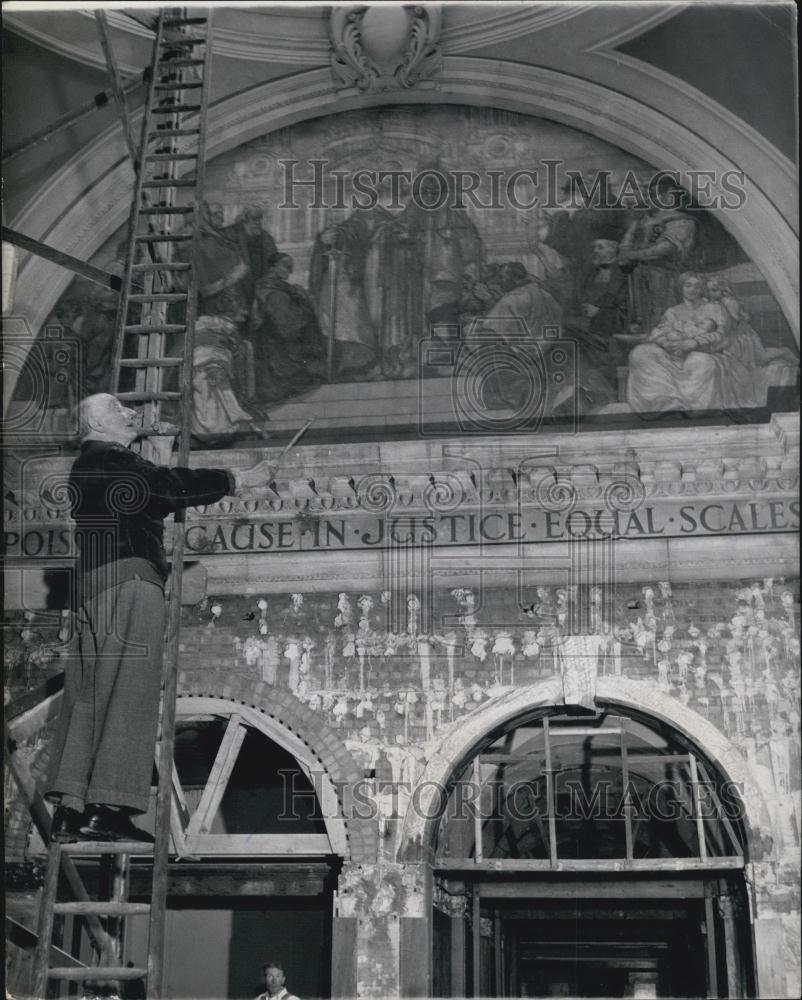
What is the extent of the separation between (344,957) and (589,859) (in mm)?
1522

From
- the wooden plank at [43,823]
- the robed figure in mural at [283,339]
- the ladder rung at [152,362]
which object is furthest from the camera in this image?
the robed figure in mural at [283,339]

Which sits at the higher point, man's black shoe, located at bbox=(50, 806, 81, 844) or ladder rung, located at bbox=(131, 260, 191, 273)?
ladder rung, located at bbox=(131, 260, 191, 273)

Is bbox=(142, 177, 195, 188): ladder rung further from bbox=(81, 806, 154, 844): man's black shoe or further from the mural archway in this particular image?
bbox=(81, 806, 154, 844): man's black shoe

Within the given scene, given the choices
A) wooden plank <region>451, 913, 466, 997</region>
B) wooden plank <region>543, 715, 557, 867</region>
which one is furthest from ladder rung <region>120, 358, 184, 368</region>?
wooden plank <region>451, 913, 466, 997</region>

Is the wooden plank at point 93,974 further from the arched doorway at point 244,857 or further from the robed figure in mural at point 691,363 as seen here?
the robed figure in mural at point 691,363

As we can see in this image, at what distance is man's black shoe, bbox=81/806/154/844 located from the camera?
206 inches

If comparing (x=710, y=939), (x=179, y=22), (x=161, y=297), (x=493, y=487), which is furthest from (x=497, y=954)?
(x=179, y=22)

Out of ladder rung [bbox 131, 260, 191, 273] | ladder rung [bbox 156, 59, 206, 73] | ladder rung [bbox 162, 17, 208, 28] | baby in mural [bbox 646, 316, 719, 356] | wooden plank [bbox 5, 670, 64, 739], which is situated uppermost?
ladder rung [bbox 162, 17, 208, 28]

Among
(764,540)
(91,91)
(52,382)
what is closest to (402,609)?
(764,540)

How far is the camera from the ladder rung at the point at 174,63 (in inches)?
272

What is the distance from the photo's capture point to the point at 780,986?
6.53 m

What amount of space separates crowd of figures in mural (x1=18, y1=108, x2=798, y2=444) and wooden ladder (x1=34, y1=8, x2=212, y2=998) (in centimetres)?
37

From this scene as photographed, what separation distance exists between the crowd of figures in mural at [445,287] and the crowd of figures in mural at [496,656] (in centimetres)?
117

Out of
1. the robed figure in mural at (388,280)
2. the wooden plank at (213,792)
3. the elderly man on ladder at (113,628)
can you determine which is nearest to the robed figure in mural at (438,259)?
the robed figure in mural at (388,280)
